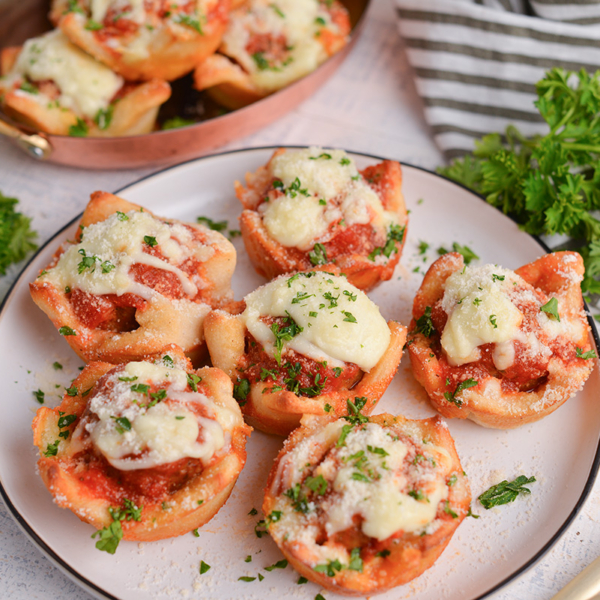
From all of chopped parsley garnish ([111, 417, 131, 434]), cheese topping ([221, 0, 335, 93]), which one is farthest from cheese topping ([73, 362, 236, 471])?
cheese topping ([221, 0, 335, 93])

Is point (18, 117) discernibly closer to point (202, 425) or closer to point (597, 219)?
point (202, 425)

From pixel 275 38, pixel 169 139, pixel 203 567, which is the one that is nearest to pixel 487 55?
pixel 275 38

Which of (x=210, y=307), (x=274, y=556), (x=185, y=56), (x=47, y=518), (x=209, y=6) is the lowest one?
(x=47, y=518)

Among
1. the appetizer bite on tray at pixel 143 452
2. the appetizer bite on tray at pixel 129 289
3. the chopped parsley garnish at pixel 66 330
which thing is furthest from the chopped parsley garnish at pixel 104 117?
the appetizer bite on tray at pixel 143 452

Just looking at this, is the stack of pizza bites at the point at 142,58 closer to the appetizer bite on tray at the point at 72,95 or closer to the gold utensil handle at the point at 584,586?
the appetizer bite on tray at the point at 72,95

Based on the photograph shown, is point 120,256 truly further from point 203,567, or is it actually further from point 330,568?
Result: point 330,568

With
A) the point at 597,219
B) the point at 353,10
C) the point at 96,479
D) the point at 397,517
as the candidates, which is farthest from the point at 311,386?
the point at 353,10

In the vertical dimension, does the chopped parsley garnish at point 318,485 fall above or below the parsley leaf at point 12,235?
above
